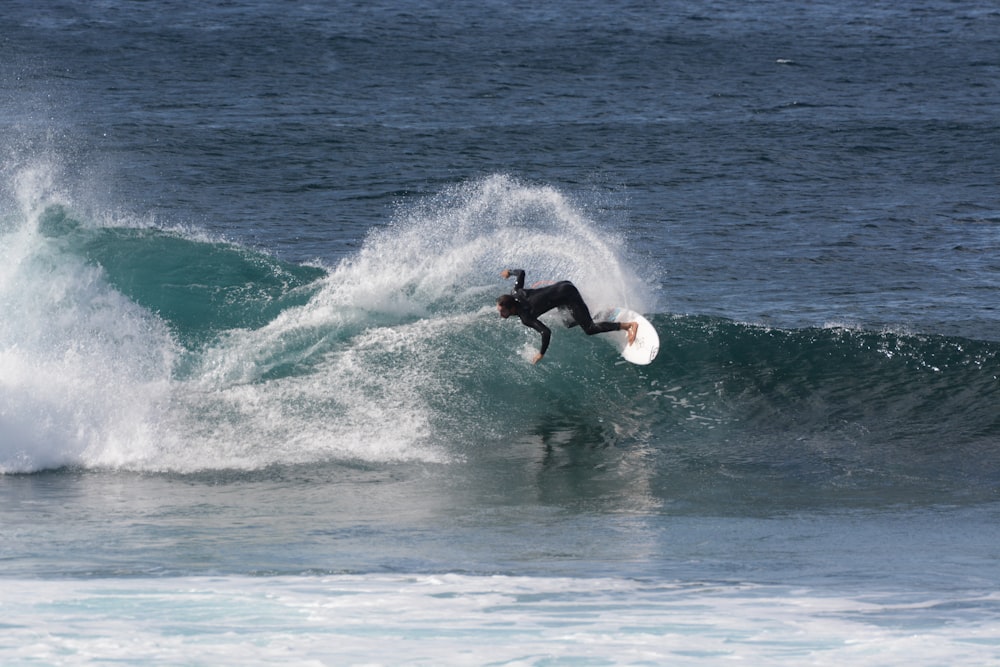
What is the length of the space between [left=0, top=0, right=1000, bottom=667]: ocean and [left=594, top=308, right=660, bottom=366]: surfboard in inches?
9.7

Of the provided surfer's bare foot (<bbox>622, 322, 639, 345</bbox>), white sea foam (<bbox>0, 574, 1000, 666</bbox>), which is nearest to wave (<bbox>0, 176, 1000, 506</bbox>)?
surfer's bare foot (<bbox>622, 322, 639, 345</bbox>)

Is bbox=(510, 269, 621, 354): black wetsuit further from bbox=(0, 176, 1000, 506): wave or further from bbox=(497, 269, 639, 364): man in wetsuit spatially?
bbox=(0, 176, 1000, 506): wave

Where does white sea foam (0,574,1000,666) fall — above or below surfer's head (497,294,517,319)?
below

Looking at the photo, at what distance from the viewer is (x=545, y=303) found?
14188 mm

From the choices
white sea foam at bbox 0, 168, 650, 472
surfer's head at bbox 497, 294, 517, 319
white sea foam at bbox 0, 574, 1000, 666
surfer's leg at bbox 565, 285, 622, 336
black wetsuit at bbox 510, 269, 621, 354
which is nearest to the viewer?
white sea foam at bbox 0, 574, 1000, 666

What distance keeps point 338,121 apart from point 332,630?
30810mm

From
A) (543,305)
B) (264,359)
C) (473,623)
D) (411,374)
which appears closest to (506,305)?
(543,305)

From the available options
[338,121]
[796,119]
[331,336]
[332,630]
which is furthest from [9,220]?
[796,119]

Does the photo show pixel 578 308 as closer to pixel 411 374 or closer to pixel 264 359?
pixel 411 374

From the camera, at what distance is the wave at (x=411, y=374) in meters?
13.0

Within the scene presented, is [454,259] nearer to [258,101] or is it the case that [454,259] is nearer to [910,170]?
[910,170]

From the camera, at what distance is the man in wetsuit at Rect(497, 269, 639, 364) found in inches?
539

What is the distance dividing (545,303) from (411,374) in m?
1.79

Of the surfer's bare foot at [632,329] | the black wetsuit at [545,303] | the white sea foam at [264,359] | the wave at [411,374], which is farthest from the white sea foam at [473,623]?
the surfer's bare foot at [632,329]
